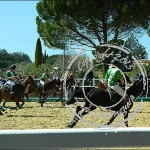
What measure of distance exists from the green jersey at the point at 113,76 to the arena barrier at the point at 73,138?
12.1 feet

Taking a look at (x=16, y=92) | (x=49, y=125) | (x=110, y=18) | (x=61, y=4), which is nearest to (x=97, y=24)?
(x=110, y=18)

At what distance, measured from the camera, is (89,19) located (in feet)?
93.5

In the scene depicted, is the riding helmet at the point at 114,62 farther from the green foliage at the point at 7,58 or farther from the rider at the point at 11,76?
the green foliage at the point at 7,58

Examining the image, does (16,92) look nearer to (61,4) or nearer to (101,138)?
(101,138)

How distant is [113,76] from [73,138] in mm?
3970

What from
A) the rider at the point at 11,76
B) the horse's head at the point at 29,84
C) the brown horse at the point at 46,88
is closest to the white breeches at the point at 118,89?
the rider at the point at 11,76

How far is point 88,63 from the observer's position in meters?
8.23

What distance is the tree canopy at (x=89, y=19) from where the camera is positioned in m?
28.0

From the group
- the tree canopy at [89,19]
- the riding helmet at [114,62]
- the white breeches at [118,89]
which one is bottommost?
the white breeches at [118,89]

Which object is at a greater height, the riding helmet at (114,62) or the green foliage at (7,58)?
the green foliage at (7,58)

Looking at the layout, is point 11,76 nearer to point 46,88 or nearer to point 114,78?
point 46,88

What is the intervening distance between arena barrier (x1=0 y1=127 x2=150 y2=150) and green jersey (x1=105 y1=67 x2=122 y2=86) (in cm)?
368

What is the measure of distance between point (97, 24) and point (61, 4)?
282 centimetres

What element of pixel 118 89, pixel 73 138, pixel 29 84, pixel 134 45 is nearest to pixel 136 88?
pixel 118 89
